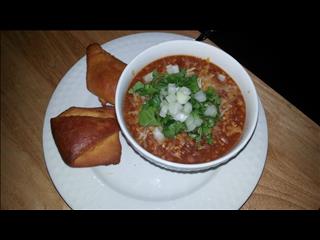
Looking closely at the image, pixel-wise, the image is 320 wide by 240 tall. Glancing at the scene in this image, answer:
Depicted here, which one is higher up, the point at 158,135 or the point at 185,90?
the point at 185,90

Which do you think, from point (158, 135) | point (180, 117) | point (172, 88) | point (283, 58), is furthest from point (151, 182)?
point (283, 58)

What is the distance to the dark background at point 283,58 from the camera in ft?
7.39

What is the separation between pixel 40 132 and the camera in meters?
2.10

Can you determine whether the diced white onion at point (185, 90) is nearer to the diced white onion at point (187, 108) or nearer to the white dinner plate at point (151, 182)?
the diced white onion at point (187, 108)

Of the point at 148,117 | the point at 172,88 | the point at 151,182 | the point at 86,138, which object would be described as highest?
the point at 172,88

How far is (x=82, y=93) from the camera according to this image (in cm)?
205

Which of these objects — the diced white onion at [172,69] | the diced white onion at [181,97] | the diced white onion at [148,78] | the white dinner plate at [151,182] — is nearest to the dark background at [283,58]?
the white dinner plate at [151,182]

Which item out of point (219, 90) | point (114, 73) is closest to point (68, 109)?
point (114, 73)

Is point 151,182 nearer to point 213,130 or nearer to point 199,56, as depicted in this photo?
point 213,130

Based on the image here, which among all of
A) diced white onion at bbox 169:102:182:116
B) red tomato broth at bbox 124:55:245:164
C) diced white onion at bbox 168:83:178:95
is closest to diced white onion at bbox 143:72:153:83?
red tomato broth at bbox 124:55:245:164

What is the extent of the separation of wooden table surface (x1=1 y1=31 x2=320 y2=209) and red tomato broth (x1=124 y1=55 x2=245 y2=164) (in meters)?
0.40

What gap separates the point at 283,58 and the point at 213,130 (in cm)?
93

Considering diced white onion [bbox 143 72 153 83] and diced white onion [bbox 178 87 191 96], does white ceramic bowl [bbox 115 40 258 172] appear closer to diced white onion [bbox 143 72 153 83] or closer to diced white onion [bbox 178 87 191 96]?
diced white onion [bbox 143 72 153 83]

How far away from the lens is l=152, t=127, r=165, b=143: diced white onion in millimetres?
1731
